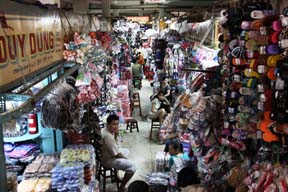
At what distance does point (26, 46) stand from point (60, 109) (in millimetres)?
1074

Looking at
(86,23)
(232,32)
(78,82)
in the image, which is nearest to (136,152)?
(86,23)

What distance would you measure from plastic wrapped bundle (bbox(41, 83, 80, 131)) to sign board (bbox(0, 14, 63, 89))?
363 mm

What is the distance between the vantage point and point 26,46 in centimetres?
298

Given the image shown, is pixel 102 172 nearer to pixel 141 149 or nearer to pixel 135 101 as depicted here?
pixel 141 149

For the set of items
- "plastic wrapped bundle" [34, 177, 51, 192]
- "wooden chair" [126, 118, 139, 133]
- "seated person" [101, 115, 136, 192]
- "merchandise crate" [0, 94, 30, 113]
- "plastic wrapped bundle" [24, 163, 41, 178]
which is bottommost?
"wooden chair" [126, 118, 139, 133]

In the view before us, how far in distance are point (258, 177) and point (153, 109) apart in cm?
759

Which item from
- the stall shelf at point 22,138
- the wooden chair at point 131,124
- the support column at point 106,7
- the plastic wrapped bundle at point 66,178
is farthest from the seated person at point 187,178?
the wooden chair at point 131,124

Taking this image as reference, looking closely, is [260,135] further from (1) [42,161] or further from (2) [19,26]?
(1) [42,161]

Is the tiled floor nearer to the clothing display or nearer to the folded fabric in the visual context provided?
the clothing display

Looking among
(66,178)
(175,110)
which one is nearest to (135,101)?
(175,110)

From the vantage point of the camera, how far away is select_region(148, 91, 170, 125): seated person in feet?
32.9

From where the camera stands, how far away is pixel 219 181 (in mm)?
3801

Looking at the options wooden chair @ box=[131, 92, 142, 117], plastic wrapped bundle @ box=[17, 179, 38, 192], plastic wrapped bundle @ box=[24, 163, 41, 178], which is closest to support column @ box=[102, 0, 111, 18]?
wooden chair @ box=[131, 92, 142, 117]

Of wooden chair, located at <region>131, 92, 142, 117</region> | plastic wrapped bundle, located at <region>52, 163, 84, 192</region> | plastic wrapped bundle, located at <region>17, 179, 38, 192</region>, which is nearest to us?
plastic wrapped bundle, located at <region>17, 179, 38, 192</region>
